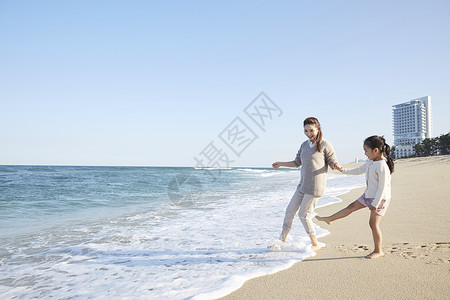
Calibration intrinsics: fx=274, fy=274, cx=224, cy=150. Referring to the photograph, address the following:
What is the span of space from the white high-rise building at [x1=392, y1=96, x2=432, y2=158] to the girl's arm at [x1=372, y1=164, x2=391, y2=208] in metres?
151

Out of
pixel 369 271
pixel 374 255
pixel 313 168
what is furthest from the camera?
pixel 313 168

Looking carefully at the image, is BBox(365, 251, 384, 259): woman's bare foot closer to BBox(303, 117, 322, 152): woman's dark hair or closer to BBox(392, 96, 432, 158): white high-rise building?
BBox(303, 117, 322, 152): woman's dark hair

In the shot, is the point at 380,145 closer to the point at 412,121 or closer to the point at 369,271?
the point at 369,271

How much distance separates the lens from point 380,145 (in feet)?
10.0

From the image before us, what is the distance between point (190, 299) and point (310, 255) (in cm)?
160

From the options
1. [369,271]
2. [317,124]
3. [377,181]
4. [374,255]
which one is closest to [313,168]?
[317,124]

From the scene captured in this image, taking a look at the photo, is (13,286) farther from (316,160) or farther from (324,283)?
(316,160)

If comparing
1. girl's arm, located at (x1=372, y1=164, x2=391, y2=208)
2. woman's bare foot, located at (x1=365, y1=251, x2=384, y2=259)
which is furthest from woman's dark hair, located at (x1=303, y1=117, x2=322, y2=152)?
woman's bare foot, located at (x1=365, y1=251, x2=384, y2=259)

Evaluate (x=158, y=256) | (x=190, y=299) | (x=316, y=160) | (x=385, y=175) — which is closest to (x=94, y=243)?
(x=158, y=256)

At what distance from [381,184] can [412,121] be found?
16424 centimetres

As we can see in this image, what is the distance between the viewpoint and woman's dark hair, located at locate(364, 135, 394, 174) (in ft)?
10.0

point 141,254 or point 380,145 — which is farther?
point 141,254

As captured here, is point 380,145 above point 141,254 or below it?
above

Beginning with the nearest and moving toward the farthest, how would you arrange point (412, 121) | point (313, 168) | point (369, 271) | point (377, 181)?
1. point (369, 271)
2. point (377, 181)
3. point (313, 168)
4. point (412, 121)
